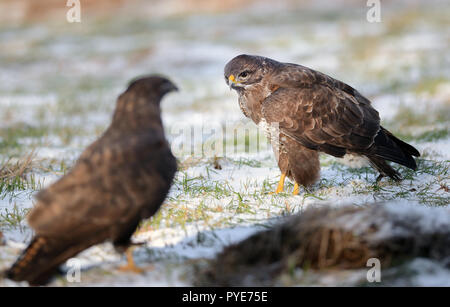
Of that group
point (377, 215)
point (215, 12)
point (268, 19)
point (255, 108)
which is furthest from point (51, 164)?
point (215, 12)

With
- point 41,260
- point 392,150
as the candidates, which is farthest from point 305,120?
point 41,260

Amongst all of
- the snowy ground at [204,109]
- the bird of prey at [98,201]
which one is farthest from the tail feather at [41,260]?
the snowy ground at [204,109]

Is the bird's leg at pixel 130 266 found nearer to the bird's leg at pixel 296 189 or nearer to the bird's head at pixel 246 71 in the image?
the bird's leg at pixel 296 189

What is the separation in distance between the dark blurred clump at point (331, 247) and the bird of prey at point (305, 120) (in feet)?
5.50

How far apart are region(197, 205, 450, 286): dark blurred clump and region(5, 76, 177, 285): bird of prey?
0.62 m

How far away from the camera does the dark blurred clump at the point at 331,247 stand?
301 cm

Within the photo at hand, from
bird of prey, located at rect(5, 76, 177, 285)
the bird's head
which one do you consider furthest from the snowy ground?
the bird's head

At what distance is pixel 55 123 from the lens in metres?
9.87

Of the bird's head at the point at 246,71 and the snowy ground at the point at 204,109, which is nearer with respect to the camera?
the snowy ground at the point at 204,109

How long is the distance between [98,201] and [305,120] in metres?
2.57

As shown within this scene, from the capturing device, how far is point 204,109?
10906mm

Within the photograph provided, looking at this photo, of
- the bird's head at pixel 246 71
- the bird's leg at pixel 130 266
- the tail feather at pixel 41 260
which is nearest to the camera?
the tail feather at pixel 41 260

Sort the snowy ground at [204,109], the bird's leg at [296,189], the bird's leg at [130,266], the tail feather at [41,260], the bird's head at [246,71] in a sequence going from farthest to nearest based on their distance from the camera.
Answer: the bird's head at [246,71] → the bird's leg at [296,189] → the snowy ground at [204,109] → the bird's leg at [130,266] → the tail feather at [41,260]

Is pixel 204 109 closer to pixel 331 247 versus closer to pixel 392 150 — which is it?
pixel 392 150
